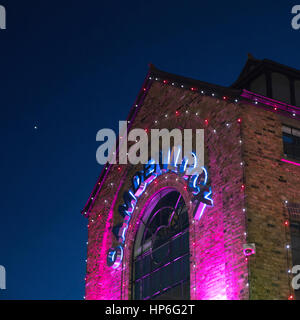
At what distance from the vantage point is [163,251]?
23438 millimetres

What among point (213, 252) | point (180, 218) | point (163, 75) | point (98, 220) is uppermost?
point (163, 75)

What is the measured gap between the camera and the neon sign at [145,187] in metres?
21.4

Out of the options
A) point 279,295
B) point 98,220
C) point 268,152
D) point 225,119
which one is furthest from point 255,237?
point 98,220

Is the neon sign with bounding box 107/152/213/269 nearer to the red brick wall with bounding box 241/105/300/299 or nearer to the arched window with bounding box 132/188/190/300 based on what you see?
the arched window with bounding box 132/188/190/300

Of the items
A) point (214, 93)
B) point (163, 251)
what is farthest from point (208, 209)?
point (214, 93)

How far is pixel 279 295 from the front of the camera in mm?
18484

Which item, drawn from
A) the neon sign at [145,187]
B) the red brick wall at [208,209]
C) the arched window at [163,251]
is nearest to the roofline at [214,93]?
the red brick wall at [208,209]

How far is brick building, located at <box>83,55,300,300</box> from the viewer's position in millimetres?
19094

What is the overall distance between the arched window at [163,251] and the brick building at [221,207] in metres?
0.04

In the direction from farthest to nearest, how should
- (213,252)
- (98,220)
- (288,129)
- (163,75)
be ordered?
(98,220)
(163,75)
(288,129)
(213,252)

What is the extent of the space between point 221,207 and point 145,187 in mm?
5431

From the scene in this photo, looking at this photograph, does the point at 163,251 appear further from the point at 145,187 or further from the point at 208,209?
the point at 208,209

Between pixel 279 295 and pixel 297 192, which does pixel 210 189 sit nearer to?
pixel 297 192

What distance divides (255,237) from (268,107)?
15.5ft
